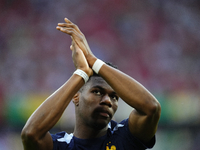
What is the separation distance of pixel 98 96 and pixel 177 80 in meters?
5.34

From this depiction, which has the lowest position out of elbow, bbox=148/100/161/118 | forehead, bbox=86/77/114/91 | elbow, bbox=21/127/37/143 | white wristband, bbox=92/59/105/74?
elbow, bbox=21/127/37/143

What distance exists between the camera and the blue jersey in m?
2.63

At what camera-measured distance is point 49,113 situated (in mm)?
2402

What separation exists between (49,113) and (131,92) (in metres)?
0.81

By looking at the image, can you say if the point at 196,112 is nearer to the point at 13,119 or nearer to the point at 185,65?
the point at 185,65

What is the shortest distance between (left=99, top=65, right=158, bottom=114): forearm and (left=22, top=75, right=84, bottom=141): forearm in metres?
0.35

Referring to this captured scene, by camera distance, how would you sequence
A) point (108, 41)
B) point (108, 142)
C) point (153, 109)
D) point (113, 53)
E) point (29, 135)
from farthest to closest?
point (108, 41) → point (113, 53) → point (108, 142) → point (153, 109) → point (29, 135)

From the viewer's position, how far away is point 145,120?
2.46 meters

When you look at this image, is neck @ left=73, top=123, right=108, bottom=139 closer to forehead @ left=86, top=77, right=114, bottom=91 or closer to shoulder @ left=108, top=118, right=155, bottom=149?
shoulder @ left=108, top=118, right=155, bottom=149

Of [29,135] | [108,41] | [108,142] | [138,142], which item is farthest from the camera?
[108,41]

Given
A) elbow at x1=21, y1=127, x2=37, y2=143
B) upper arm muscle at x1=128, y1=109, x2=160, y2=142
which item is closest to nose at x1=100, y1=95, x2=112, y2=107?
upper arm muscle at x1=128, y1=109, x2=160, y2=142

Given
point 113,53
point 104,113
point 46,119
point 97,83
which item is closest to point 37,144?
point 46,119

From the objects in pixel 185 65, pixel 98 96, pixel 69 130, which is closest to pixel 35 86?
pixel 69 130

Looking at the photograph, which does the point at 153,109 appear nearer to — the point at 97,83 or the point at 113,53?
the point at 97,83
